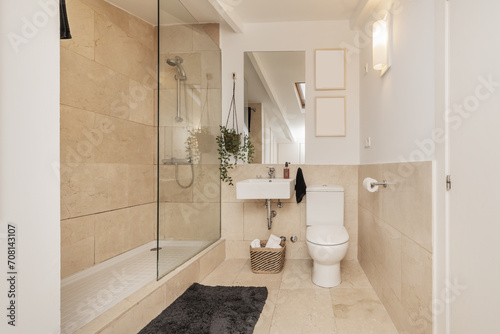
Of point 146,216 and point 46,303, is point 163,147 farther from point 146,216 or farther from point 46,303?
point 146,216

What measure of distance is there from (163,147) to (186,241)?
2.67 ft

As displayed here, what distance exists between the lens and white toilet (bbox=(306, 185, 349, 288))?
7.23ft

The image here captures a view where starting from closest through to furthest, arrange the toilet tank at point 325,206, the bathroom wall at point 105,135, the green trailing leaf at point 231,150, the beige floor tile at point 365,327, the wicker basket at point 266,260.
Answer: the beige floor tile at point 365,327, the bathroom wall at point 105,135, the wicker basket at point 266,260, the toilet tank at point 325,206, the green trailing leaf at point 231,150

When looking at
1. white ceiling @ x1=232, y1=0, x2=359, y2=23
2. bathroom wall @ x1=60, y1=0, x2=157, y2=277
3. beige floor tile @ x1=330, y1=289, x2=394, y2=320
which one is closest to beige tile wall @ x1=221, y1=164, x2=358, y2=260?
beige floor tile @ x1=330, y1=289, x2=394, y2=320

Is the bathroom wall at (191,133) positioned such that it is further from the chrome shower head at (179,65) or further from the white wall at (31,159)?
the white wall at (31,159)

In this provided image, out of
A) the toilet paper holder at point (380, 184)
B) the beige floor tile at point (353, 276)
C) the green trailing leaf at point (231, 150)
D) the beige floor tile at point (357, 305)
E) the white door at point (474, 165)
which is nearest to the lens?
the white door at point (474, 165)

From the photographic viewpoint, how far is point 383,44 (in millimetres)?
2027

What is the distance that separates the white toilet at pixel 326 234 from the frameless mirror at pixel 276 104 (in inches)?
18.5

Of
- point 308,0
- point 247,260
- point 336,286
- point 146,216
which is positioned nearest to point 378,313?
point 336,286

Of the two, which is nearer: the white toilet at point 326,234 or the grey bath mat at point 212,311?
the grey bath mat at point 212,311

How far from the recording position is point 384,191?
200cm

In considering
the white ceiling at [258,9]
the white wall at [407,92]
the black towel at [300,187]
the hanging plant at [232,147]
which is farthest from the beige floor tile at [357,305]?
the white ceiling at [258,9]

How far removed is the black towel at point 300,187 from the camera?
2.78 metres

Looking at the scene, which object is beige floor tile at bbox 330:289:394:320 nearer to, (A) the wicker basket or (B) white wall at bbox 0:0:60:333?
(A) the wicker basket
